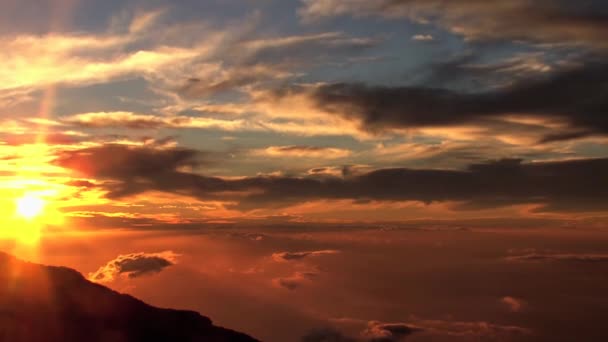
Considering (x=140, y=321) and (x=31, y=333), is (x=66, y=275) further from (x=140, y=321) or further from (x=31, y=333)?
(x=31, y=333)

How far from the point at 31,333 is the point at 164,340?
42.7 meters

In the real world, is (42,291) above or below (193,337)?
above

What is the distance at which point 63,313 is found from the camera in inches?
6781

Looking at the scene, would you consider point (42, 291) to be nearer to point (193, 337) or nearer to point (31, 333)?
point (31, 333)

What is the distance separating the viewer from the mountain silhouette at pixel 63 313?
15711cm

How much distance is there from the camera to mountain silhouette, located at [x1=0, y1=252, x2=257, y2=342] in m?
157

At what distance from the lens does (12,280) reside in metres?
170

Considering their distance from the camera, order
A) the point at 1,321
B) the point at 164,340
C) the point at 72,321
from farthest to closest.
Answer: the point at 164,340 < the point at 72,321 < the point at 1,321

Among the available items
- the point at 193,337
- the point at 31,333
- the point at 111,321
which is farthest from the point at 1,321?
the point at 193,337

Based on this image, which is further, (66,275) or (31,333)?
(66,275)

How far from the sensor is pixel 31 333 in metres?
154

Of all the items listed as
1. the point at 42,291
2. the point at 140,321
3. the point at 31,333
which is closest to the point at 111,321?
the point at 140,321

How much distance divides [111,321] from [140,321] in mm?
9267

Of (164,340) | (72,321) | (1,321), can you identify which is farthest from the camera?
Answer: (164,340)
